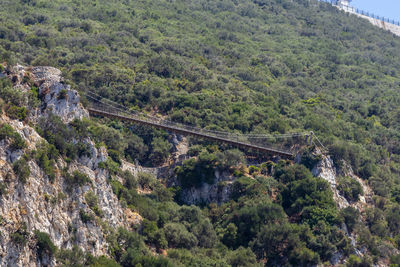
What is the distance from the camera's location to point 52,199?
37906 mm

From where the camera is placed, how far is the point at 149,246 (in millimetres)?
44031

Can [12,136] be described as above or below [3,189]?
above

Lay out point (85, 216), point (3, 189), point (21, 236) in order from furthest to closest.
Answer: point (85, 216) → point (3, 189) → point (21, 236)

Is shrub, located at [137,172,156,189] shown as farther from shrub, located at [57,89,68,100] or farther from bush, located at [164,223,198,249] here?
shrub, located at [57,89,68,100]

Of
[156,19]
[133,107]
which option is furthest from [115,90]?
[156,19]

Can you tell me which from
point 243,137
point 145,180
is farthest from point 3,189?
point 243,137

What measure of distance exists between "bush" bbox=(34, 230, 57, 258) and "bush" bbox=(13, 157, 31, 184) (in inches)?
132

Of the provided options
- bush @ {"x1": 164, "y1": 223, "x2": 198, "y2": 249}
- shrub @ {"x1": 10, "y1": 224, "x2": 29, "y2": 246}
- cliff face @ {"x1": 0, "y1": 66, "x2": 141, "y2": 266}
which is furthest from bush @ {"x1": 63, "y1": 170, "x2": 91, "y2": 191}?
bush @ {"x1": 164, "y1": 223, "x2": 198, "y2": 249}

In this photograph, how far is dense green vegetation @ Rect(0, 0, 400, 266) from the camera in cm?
4622

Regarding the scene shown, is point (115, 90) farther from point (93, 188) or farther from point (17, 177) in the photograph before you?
point (17, 177)

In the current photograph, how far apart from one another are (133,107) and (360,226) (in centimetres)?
2535

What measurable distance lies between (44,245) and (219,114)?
34045mm

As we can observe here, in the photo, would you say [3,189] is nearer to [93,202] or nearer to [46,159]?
[46,159]

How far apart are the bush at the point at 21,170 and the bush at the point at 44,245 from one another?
335 centimetres
